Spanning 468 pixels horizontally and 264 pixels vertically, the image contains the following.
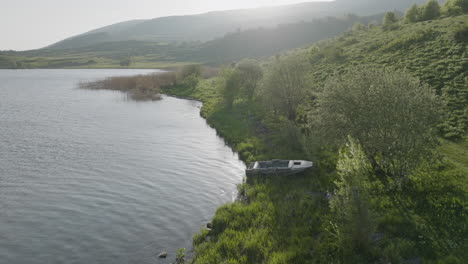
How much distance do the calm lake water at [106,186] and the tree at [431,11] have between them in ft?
244

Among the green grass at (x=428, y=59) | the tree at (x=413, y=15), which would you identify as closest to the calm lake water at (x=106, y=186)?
the green grass at (x=428, y=59)

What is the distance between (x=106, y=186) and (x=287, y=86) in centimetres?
2896

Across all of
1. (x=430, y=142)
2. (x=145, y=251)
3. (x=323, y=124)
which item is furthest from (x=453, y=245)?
(x=145, y=251)

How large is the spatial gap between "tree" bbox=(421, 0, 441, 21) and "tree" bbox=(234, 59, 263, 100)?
182ft

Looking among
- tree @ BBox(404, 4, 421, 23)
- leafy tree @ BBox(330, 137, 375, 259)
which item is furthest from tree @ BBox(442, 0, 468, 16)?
leafy tree @ BBox(330, 137, 375, 259)

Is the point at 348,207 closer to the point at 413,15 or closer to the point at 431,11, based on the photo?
the point at 431,11

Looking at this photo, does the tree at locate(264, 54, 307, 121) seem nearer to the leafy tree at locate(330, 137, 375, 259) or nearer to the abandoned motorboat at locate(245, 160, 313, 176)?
the abandoned motorboat at locate(245, 160, 313, 176)

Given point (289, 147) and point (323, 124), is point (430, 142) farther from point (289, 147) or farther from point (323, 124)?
point (289, 147)

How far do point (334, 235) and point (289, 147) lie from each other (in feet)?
64.7

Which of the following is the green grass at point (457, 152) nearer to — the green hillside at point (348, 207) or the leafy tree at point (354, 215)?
the green hillside at point (348, 207)

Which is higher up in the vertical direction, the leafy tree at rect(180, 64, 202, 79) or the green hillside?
the leafy tree at rect(180, 64, 202, 79)

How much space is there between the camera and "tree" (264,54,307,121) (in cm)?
4906

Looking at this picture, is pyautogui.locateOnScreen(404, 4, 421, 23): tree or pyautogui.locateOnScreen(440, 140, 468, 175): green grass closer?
pyautogui.locateOnScreen(440, 140, 468, 175): green grass

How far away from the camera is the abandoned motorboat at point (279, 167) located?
29328 millimetres
